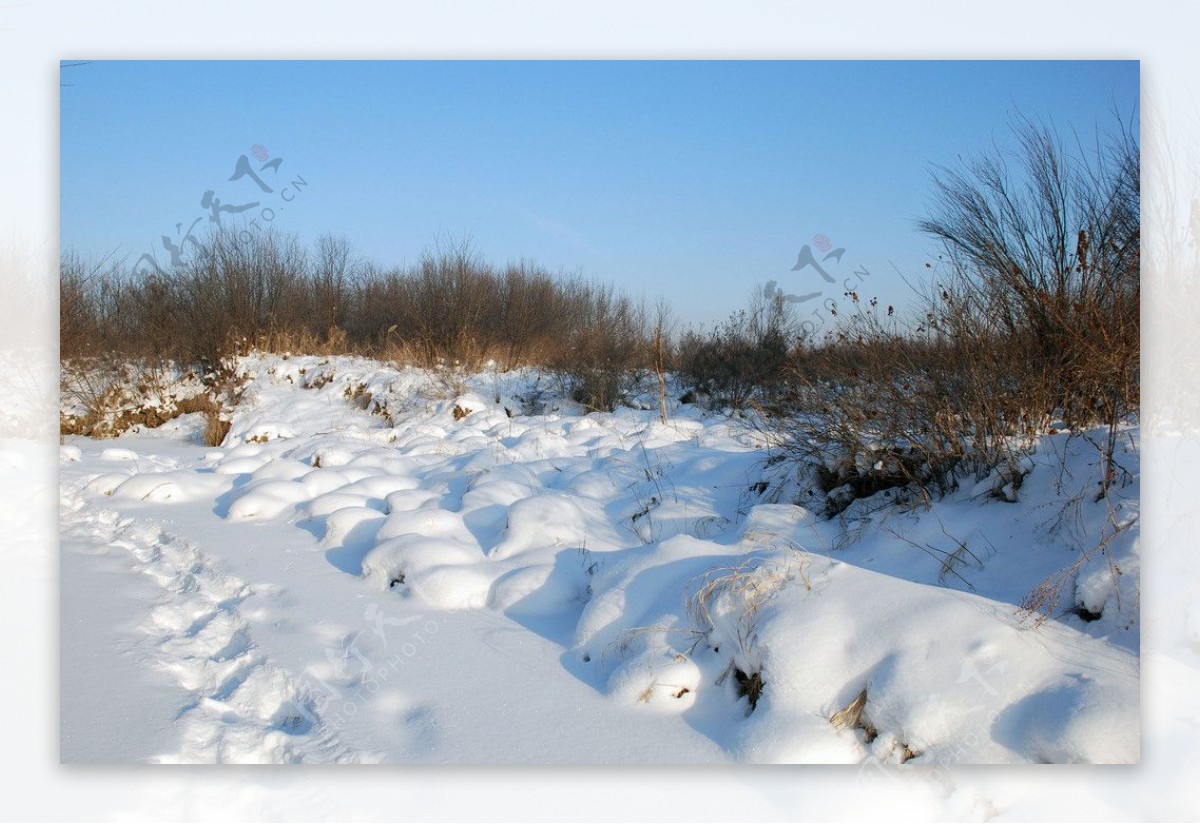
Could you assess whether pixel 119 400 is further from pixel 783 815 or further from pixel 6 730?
pixel 783 815

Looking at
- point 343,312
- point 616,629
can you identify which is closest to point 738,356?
point 343,312

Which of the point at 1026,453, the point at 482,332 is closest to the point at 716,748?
the point at 1026,453

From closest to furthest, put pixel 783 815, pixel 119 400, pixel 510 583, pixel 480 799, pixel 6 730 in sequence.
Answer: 1. pixel 783 815
2. pixel 480 799
3. pixel 6 730
4. pixel 510 583
5. pixel 119 400

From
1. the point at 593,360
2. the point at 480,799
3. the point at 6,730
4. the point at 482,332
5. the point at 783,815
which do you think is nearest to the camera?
the point at 783,815
